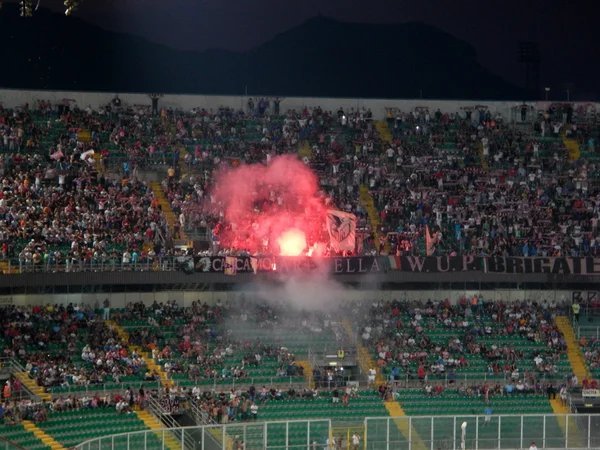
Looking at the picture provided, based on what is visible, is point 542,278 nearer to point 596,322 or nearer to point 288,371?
point 596,322

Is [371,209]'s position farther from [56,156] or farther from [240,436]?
[240,436]

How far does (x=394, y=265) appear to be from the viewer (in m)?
48.0

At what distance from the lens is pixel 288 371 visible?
4344cm

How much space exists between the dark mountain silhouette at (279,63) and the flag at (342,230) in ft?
41.9

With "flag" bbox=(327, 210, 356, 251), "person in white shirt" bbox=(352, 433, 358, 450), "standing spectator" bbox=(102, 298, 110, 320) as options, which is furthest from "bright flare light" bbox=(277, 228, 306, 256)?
"person in white shirt" bbox=(352, 433, 358, 450)

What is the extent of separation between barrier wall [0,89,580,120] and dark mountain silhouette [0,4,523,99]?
2806 millimetres

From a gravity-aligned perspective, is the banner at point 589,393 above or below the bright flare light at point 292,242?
below

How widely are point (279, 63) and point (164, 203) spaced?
14.5 meters

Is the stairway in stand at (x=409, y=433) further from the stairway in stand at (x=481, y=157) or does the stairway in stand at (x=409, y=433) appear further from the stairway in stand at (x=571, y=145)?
the stairway in stand at (x=571, y=145)

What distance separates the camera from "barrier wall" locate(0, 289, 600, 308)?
4566cm

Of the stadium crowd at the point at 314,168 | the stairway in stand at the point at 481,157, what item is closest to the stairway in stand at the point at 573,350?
the stadium crowd at the point at 314,168

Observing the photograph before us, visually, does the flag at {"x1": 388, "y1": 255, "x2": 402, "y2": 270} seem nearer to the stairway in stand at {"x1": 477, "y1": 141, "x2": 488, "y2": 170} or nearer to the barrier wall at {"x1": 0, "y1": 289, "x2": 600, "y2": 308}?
the barrier wall at {"x1": 0, "y1": 289, "x2": 600, "y2": 308}

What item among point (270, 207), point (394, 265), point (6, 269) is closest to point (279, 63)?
point (270, 207)

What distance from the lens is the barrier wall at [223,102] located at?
5281cm
